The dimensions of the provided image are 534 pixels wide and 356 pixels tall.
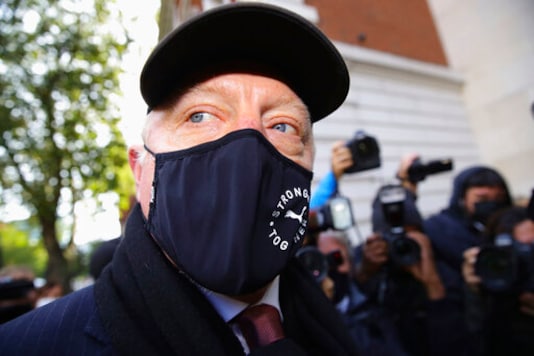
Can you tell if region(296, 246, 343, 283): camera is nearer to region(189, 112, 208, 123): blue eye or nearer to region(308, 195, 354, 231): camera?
region(308, 195, 354, 231): camera

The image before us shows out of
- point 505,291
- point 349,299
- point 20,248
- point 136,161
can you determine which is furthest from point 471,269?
point 20,248

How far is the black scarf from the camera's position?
2.72 ft

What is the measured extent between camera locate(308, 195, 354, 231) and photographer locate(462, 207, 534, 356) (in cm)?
79

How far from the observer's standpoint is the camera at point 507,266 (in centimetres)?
183

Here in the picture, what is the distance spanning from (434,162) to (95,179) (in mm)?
8251

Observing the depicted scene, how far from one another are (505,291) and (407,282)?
515mm


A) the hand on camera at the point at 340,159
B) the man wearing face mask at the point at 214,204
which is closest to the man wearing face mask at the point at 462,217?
the hand on camera at the point at 340,159

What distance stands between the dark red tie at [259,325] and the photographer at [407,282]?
1222mm

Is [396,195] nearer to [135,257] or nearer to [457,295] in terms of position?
[457,295]

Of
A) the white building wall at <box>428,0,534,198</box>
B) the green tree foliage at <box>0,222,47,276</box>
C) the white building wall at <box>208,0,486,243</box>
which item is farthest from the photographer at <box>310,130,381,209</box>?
the green tree foliage at <box>0,222,47,276</box>

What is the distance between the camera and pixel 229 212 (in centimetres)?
80

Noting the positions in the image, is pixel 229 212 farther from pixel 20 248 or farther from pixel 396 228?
pixel 20 248

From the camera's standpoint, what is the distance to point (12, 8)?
7.20m

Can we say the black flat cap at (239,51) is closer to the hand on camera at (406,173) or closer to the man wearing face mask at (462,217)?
the hand on camera at (406,173)
